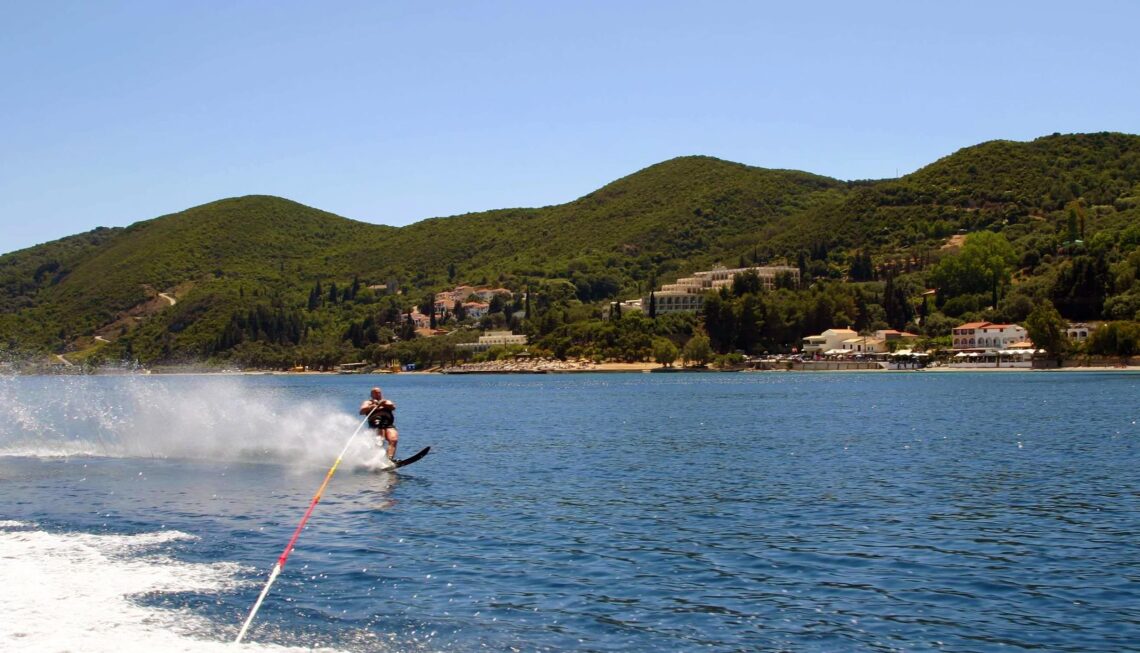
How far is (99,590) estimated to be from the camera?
1606 cm

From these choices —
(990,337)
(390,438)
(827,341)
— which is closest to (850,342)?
(827,341)

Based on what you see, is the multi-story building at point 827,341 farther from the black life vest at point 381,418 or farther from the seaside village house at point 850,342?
the black life vest at point 381,418

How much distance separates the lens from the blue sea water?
→ 14.4 metres

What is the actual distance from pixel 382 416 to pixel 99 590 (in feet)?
48.6

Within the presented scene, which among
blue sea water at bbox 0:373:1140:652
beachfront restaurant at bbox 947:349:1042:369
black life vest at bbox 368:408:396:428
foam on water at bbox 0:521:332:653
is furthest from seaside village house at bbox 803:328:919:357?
foam on water at bbox 0:521:332:653

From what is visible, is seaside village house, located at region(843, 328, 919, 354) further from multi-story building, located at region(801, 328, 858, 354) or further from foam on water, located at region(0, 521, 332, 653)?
foam on water, located at region(0, 521, 332, 653)

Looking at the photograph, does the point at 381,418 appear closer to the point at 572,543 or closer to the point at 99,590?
the point at 572,543

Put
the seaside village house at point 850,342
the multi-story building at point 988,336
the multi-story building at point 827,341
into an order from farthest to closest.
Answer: the multi-story building at point 827,341, the seaside village house at point 850,342, the multi-story building at point 988,336

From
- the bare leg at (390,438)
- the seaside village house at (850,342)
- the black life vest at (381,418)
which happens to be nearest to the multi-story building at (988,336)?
the seaside village house at (850,342)

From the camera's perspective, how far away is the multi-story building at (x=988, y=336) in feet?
486

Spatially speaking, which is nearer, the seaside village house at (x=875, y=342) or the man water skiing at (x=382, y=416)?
the man water skiing at (x=382, y=416)

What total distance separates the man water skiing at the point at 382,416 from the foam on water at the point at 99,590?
9.32 meters

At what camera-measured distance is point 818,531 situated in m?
21.4

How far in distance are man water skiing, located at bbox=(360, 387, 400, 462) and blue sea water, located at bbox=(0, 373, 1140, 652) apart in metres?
1.00
